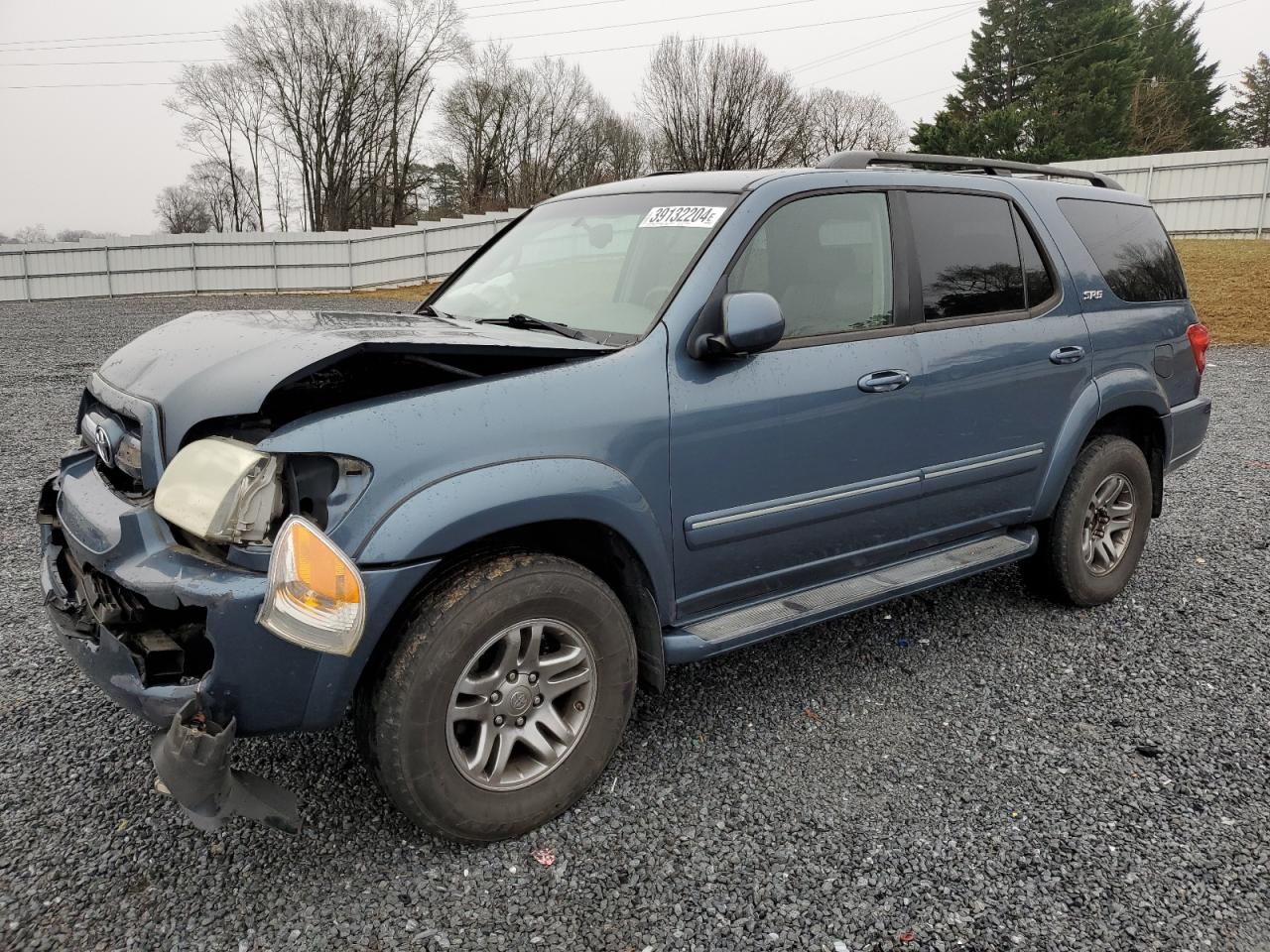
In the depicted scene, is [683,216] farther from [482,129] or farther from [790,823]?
[482,129]

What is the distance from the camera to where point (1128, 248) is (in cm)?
421

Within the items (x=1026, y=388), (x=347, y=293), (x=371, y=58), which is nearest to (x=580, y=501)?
(x=1026, y=388)

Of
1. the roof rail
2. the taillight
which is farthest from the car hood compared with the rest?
the taillight

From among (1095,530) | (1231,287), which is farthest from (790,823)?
(1231,287)

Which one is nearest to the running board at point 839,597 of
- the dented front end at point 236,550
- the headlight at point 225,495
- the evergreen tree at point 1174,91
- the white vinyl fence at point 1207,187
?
the dented front end at point 236,550

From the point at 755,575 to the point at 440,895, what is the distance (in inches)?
53.3

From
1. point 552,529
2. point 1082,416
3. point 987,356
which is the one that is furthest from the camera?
point 1082,416

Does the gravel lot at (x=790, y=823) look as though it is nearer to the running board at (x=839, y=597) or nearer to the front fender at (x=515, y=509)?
the running board at (x=839, y=597)

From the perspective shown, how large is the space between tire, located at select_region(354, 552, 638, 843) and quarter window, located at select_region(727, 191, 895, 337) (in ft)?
3.88

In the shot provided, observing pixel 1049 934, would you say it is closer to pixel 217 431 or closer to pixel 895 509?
pixel 895 509

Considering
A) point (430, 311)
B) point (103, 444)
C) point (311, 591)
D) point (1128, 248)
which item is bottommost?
point (311, 591)

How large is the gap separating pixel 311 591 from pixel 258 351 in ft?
2.30

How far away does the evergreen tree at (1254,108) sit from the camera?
5500 centimetres

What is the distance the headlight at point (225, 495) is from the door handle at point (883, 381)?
193 centimetres
